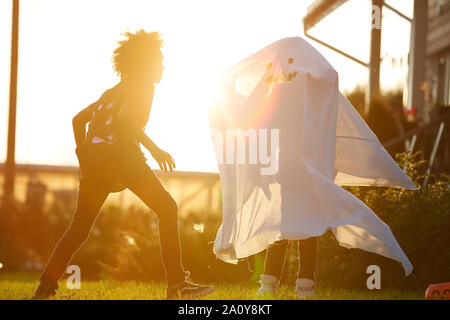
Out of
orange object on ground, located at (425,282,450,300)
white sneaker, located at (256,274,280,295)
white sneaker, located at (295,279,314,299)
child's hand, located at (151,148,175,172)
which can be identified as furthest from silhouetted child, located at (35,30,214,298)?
orange object on ground, located at (425,282,450,300)

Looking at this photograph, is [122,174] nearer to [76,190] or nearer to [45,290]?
[45,290]

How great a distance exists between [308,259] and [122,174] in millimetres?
1413

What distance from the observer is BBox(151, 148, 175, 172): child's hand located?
4.91 metres

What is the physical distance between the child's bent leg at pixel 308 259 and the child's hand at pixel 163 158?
44.2 inches

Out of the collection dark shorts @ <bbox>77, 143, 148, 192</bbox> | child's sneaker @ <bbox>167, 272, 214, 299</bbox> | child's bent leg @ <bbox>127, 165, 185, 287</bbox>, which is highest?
dark shorts @ <bbox>77, 143, 148, 192</bbox>

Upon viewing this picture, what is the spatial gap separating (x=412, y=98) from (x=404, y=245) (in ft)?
30.7

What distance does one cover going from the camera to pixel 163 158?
492cm

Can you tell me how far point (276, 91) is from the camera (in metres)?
5.46

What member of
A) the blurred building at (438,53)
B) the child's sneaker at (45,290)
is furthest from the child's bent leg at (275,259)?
the blurred building at (438,53)

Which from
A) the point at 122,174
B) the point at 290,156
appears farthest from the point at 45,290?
the point at 290,156

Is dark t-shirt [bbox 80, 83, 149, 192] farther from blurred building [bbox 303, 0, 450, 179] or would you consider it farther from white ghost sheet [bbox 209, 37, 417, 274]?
blurred building [bbox 303, 0, 450, 179]

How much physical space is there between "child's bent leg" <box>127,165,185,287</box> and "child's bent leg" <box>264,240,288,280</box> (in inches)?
27.5
